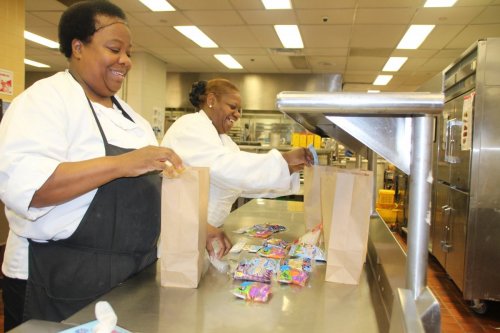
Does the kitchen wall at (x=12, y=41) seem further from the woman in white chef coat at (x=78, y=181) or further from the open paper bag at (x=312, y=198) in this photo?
the open paper bag at (x=312, y=198)

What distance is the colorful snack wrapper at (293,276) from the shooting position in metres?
1.11

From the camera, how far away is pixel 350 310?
0.95m

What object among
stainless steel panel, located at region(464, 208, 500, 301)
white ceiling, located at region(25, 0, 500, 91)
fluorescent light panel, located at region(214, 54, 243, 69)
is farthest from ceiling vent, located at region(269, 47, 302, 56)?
stainless steel panel, located at region(464, 208, 500, 301)

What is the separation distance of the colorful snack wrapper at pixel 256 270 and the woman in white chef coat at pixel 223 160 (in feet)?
0.47

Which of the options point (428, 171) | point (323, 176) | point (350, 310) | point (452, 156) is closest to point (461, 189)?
point (452, 156)

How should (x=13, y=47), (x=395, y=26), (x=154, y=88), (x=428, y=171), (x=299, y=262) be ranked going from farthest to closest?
(x=154, y=88)
(x=395, y=26)
(x=13, y=47)
(x=299, y=262)
(x=428, y=171)

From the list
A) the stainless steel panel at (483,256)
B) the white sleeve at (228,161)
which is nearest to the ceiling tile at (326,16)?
the stainless steel panel at (483,256)

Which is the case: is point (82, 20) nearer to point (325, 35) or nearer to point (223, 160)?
point (223, 160)

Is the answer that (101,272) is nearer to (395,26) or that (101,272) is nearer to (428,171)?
(428,171)

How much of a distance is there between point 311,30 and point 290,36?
1.59 ft

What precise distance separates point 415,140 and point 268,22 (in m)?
5.16

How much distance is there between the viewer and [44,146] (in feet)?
3.07

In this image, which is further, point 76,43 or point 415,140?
point 76,43

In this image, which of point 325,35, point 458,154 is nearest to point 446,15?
point 325,35
